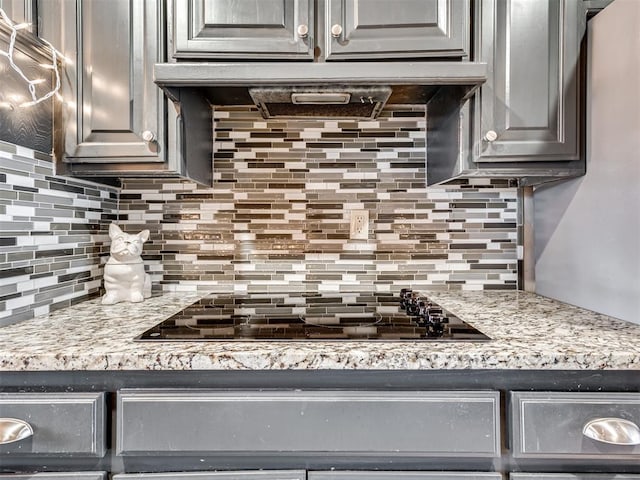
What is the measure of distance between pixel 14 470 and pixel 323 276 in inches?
40.8

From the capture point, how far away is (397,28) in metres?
1.08

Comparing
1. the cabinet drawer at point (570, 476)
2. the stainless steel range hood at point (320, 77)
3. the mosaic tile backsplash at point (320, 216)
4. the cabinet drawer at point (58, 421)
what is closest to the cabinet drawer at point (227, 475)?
the cabinet drawer at point (58, 421)

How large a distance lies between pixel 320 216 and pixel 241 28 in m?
0.71

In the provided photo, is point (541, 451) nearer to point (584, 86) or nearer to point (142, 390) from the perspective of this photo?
point (142, 390)

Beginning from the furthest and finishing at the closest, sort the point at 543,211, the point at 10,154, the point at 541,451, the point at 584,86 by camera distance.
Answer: the point at 543,211 < the point at 584,86 < the point at 10,154 < the point at 541,451

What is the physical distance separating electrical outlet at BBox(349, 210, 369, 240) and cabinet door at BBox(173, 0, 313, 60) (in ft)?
2.08

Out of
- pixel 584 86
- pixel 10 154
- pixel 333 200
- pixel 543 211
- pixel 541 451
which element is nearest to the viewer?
pixel 541 451

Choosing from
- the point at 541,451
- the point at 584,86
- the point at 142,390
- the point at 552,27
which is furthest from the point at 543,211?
the point at 142,390

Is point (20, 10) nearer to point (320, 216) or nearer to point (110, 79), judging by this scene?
point (110, 79)

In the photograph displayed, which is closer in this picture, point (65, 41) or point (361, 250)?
point (65, 41)

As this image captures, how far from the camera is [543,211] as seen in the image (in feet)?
4.55

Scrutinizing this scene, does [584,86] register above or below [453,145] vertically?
above

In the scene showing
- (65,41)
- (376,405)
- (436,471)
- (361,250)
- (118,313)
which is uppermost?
(65,41)

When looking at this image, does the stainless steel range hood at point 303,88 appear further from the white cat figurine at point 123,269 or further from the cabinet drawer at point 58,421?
the cabinet drawer at point 58,421
